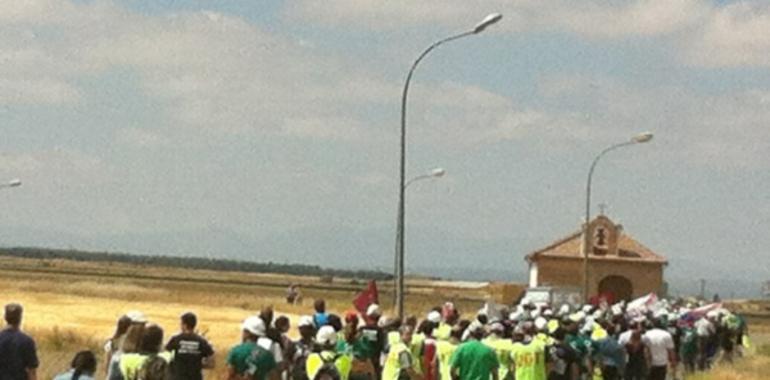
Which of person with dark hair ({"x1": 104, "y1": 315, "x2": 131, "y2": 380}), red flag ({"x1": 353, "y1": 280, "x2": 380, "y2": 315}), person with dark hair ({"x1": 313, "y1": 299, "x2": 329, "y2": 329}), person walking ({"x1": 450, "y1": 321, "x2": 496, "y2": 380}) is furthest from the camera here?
red flag ({"x1": 353, "y1": 280, "x2": 380, "y2": 315})

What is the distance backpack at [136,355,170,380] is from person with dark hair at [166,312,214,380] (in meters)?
2.12

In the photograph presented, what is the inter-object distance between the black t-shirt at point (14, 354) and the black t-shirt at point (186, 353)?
1.16m

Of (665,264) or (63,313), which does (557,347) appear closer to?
(63,313)

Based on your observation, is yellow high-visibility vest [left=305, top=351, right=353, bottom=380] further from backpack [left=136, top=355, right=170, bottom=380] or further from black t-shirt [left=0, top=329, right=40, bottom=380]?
backpack [left=136, top=355, right=170, bottom=380]

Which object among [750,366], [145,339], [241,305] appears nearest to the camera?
[145,339]

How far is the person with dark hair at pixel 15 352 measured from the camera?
12.9 meters

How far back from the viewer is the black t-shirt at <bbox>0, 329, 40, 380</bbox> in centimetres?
1289

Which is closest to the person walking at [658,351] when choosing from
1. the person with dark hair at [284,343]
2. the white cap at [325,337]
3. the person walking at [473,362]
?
the person walking at [473,362]

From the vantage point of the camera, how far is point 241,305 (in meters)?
76.8

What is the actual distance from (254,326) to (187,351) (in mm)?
603

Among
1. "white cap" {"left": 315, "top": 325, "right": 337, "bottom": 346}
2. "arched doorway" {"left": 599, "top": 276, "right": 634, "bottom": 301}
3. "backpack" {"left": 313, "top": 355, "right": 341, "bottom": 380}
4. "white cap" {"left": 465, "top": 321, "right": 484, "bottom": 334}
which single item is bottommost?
"backpack" {"left": 313, "top": 355, "right": 341, "bottom": 380}

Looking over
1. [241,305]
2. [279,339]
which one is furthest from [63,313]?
[279,339]

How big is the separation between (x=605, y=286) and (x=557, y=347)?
200ft

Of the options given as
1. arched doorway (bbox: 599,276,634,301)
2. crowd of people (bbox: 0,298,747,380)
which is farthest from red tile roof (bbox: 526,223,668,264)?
crowd of people (bbox: 0,298,747,380)
